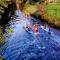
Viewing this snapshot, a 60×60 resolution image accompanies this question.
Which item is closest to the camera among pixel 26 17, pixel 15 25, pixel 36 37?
pixel 36 37

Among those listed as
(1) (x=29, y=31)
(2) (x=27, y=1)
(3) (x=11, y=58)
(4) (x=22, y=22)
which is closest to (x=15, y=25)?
(4) (x=22, y=22)

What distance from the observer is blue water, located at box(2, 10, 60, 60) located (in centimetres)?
3076

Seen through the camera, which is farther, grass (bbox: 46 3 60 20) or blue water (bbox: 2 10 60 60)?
grass (bbox: 46 3 60 20)

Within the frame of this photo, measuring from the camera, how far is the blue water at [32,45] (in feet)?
101

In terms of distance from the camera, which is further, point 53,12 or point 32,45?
point 53,12

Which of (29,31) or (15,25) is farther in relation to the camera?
(15,25)

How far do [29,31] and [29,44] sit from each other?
7.30m

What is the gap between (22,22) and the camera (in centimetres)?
5025

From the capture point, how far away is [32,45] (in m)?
35.0

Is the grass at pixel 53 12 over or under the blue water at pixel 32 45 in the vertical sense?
over

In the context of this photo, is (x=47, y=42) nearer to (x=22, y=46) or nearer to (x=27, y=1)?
(x=22, y=46)

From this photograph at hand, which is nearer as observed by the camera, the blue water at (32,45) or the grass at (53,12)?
the blue water at (32,45)

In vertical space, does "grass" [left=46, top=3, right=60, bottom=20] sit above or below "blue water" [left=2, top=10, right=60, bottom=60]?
above

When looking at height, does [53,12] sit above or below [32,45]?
above
